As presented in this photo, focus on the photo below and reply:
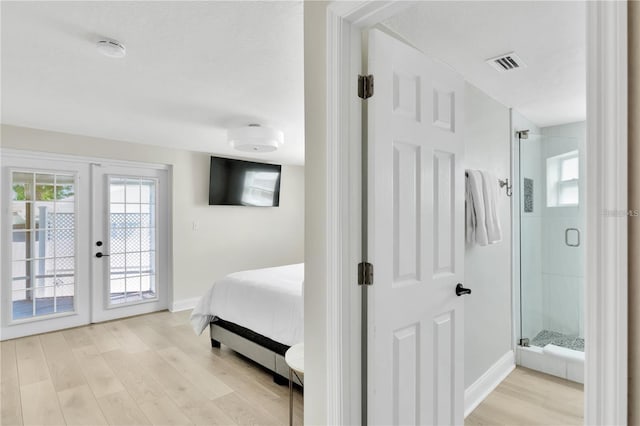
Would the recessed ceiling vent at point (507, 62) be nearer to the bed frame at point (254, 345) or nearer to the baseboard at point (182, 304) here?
the bed frame at point (254, 345)

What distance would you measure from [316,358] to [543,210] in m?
2.86

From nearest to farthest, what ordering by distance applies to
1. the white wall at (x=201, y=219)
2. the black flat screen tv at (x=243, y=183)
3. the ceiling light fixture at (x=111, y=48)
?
the ceiling light fixture at (x=111, y=48), the white wall at (x=201, y=219), the black flat screen tv at (x=243, y=183)

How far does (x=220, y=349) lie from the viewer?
349 centimetres

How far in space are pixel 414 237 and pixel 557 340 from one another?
8.36ft

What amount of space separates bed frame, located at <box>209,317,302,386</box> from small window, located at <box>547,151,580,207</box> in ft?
9.04

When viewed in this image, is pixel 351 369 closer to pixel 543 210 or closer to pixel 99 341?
pixel 543 210

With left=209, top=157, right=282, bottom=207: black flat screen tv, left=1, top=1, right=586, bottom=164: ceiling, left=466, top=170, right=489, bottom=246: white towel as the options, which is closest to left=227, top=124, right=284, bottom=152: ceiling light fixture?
left=1, top=1, right=586, bottom=164: ceiling

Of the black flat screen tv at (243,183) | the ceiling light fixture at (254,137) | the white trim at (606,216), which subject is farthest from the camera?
the black flat screen tv at (243,183)

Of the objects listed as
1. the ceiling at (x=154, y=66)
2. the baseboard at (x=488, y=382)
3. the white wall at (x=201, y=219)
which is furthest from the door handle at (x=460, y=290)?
the white wall at (x=201, y=219)

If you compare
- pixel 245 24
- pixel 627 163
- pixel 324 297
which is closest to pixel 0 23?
pixel 245 24

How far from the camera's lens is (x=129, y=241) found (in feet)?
15.1

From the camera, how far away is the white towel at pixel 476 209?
2.22 meters

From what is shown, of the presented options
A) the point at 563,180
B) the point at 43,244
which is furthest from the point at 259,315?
the point at 563,180

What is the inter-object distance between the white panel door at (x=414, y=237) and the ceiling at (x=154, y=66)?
68 cm
